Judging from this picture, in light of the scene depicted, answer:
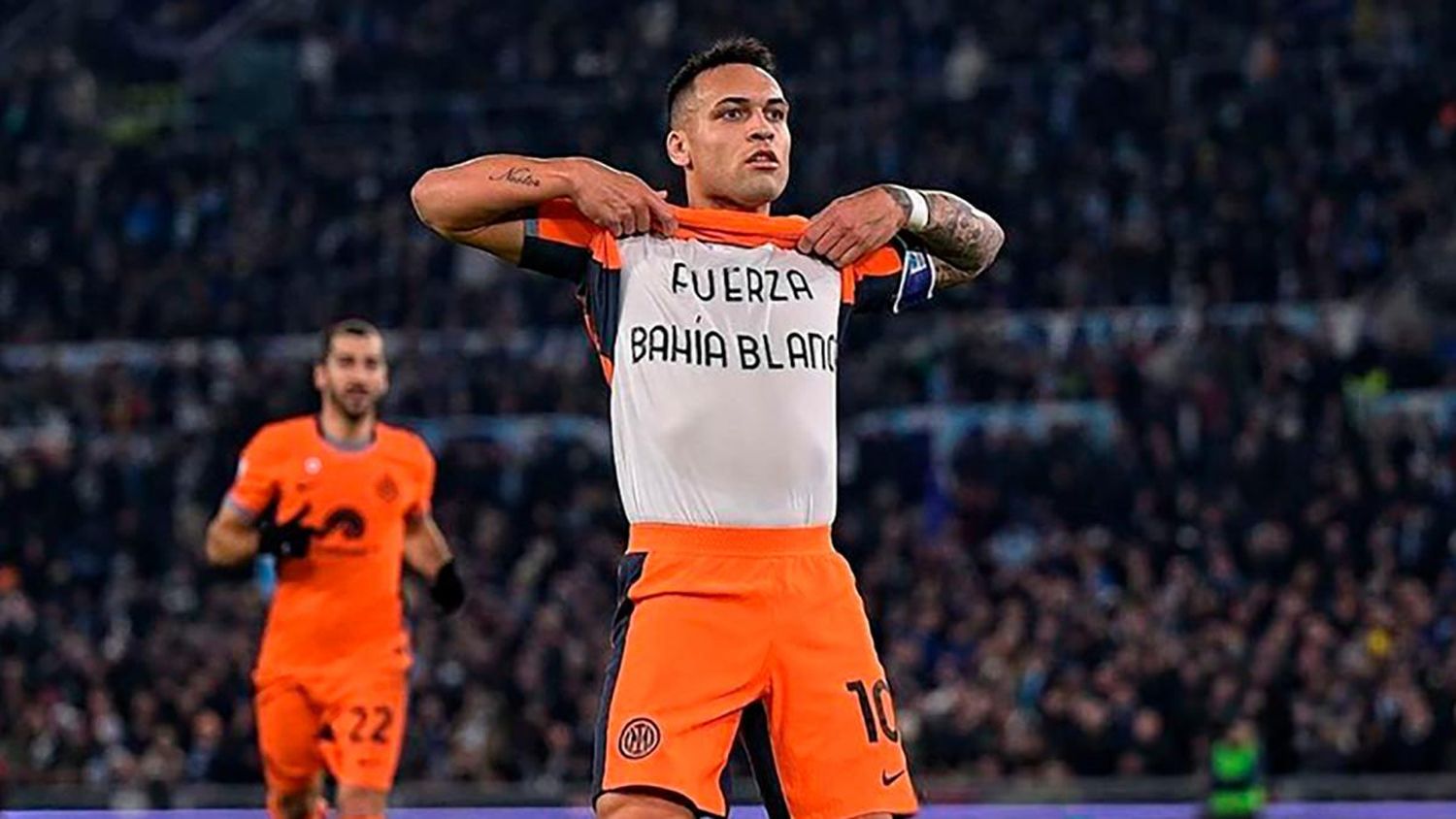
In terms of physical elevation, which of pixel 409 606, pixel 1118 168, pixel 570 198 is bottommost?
pixel 409 606

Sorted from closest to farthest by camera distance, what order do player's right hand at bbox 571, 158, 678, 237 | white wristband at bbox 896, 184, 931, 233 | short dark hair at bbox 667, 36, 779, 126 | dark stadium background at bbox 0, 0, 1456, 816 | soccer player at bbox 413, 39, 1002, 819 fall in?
soccer player at bbox 413, 39, 1002, 819 < player's right hand at bbox 571, 158, 678, 237 < short dark hair at bbox 667, 36, 779, 126 < white wristband at bbox 896, 184, 931, 233 < dark stadium background at bbox 0, 0, 1456, 816

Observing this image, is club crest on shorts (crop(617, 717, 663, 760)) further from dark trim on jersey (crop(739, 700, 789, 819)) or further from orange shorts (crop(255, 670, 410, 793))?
orange shorts (crop(255, 670, 410, 793))

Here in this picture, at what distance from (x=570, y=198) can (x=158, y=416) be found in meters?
18.5

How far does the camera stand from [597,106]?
28594mm

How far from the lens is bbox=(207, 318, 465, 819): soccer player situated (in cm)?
1041

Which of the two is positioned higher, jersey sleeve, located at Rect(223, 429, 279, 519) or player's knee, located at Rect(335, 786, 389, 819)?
jersey sleeve, located at Rect(223, 429, 279, 519)

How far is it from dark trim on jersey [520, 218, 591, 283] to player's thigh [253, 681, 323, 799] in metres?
4.38

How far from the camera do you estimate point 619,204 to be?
639 cm

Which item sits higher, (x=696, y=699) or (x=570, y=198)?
(x=570, y=198)

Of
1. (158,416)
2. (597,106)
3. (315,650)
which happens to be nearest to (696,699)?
(315,650)

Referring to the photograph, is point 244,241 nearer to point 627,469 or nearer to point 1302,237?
point 1302,237

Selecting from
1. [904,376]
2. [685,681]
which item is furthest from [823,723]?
[904,376]

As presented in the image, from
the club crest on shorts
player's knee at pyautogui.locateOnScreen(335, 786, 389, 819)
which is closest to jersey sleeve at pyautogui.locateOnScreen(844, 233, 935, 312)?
the club crest on shorts

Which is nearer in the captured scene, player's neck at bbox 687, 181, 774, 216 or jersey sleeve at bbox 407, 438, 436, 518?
player's neck at bbox 687, 181, 774, 216
